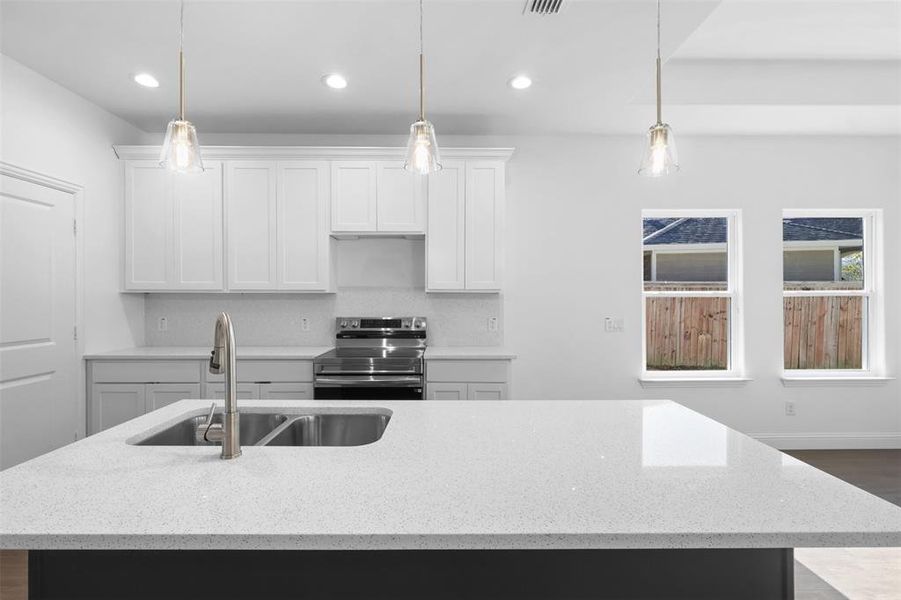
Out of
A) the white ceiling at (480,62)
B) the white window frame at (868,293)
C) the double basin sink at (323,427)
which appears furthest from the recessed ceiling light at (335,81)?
the white window frame at (868,293)

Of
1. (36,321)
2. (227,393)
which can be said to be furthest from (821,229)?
(36,321)

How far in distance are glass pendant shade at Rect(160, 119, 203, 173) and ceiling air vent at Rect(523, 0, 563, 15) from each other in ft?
5.08

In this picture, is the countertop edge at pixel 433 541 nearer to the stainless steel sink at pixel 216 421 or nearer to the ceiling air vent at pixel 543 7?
the stainless steel sink at pixel 216 421

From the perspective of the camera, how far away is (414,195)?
3832 millimetres

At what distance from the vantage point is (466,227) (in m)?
3.84

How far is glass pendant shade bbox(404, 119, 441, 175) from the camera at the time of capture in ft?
5.68

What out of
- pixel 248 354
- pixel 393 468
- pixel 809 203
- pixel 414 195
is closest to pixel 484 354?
pixel 414 195

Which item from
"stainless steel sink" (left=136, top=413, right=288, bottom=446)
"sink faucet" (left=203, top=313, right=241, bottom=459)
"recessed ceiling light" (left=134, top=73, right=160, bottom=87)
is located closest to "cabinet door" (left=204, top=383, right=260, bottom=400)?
"stainless steel sink" (left=136, top=413, right=288, bottom=446)

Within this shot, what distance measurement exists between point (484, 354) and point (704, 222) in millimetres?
2355

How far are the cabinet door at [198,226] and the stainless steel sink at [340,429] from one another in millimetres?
2408

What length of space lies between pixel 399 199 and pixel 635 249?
1976 millimetres

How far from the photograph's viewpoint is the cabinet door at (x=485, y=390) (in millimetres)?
3531

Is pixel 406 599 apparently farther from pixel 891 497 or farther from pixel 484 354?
pixel 891 497

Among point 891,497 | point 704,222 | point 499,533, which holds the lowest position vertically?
point 891,497
